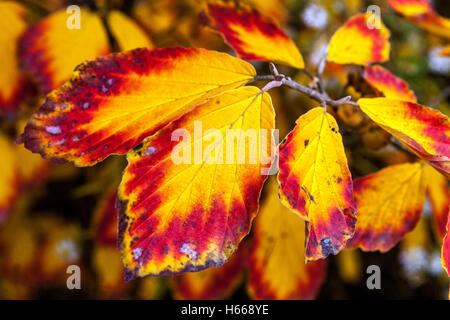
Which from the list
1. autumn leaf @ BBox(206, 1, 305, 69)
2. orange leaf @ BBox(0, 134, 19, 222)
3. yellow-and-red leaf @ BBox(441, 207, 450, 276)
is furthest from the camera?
orange leaf @ BBox(0, 134, 19, 222)

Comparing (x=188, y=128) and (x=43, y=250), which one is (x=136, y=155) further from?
(x=43, y=250)

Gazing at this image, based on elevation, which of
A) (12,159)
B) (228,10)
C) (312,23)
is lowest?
(12,159)

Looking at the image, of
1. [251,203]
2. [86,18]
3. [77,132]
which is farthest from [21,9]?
[251,203]

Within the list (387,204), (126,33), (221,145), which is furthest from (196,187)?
(126,33)

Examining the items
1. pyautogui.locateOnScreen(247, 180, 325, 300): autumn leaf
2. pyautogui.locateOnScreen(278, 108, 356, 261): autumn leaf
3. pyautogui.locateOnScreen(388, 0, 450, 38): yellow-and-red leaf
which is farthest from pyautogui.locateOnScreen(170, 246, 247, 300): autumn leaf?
pyautogui.locateOnScreen(388, 0, 450, 38): yellow-and-red leaf

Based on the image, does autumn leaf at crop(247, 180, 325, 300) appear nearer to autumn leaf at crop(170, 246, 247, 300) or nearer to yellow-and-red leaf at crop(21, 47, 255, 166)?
autumn leaf at crop(170, 246, 247, 300)

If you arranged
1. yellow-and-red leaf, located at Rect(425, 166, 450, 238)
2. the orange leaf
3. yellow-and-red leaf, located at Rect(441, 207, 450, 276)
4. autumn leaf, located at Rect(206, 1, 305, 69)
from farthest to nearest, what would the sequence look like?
the orange leaf, yellow-and-red leaf, located at Rect(425, 166, 450, 238), autumn leaf, located at Rect(206, 1, 305, 69), yellow-and-red leaf, located at Rect(441, 207, 450, 276)
